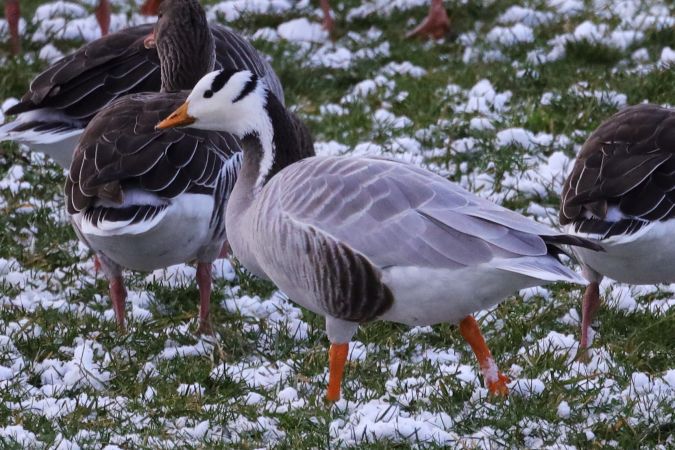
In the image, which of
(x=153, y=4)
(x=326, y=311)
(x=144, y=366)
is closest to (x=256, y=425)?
(x=326, y=311)

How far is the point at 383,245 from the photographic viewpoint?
437 cm

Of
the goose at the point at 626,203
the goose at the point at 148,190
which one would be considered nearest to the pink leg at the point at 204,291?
the goose at the point at 148,190

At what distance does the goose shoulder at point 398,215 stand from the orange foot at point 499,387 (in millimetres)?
582

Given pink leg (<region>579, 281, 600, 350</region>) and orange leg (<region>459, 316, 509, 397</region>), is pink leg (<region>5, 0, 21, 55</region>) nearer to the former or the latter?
pink leg (<region>579, 281, 600, 350</region>)

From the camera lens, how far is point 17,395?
15.6 feet

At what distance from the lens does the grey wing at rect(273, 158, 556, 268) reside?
168 inches

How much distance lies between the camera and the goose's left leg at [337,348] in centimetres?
465

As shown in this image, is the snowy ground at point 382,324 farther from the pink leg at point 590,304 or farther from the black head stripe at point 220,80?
the black head stripe at point 220,80

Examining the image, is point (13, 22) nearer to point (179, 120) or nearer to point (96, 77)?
point (96, 77)

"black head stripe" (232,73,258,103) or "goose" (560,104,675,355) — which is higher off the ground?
"black head stripe" (232,73,258,103)

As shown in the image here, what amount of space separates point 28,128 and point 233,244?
77.1 inches

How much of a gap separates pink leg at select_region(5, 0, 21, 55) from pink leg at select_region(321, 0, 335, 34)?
2330 millimetres

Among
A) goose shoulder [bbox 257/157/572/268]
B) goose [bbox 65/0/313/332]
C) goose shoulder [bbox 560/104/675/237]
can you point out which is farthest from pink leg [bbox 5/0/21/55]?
goose shoulder [bbox 560/104/675/237]

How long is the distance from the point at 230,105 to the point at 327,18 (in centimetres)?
474
